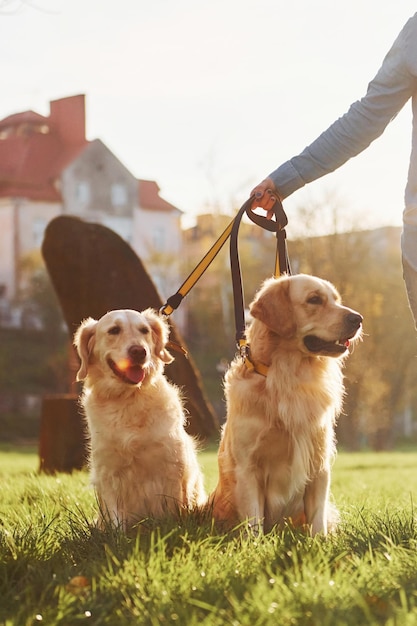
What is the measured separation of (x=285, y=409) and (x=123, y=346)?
1018 mm

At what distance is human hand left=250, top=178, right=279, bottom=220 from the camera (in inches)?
195

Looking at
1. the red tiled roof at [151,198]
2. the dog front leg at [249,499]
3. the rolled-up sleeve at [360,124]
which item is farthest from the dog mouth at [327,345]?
the red tiled roof at [151,198]

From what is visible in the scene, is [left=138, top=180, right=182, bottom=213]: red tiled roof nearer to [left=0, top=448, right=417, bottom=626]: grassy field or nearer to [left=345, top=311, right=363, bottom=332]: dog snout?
[left=345, top=311, right=363, bottom=332]: dog snout

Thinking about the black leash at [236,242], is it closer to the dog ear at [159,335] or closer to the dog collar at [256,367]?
the dog collar at [256,367]

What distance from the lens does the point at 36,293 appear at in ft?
132

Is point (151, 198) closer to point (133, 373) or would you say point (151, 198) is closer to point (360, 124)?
point (133, 373)

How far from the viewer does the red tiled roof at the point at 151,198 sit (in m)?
51.6

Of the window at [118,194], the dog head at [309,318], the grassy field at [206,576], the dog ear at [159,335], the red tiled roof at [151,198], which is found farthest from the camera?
the red tiled roof at [151,198]

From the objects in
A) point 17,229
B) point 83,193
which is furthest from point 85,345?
point 83,193

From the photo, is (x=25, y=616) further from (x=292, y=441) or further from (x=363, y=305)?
(x=363, y=305)

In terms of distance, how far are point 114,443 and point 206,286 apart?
39723 millimetres

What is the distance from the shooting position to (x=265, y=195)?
4953 millimetres

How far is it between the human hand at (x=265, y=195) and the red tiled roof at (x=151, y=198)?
46898 mm

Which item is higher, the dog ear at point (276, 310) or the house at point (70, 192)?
the house at point (70, 192)
